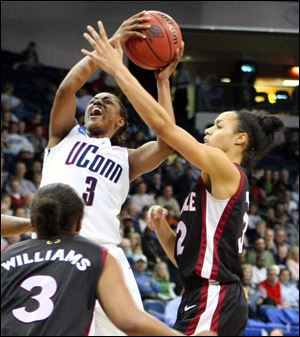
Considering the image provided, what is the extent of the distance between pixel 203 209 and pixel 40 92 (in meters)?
10.9

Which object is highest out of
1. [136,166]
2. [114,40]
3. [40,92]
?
[40,92]

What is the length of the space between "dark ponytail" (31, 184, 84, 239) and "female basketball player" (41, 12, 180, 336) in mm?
1171

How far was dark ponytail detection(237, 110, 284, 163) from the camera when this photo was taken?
437cm

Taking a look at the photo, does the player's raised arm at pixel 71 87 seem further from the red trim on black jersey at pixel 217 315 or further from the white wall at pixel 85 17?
the white wall at pixel 85 17

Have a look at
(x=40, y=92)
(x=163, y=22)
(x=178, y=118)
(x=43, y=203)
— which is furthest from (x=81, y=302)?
(x=178, y=118)

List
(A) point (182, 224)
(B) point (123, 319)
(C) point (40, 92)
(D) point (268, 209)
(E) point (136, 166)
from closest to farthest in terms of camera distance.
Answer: (B) point (123, 319), (A) point (182, 224), (E) point (136, 166), (D) point (268, 209), (C) point (40, 92)

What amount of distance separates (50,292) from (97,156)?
158 cm

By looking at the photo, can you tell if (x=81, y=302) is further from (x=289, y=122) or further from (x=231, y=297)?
(x=289, y=122)

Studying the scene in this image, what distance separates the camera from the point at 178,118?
52.9 ft

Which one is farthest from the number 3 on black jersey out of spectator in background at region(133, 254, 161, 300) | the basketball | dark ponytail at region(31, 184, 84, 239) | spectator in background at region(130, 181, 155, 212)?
spectator in background at region(130, 181, 155, 212)

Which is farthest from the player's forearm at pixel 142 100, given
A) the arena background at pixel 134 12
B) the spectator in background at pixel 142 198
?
the arena background at pixel 134 12

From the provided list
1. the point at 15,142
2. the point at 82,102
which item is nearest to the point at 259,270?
the point at 15,142

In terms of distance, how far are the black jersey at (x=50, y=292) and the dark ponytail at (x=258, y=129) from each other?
5.42 ft

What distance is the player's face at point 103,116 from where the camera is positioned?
4578 millimetres
